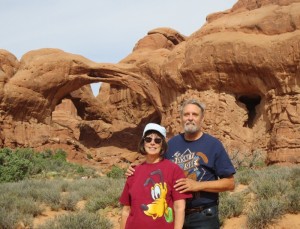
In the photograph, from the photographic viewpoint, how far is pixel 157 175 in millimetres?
3238

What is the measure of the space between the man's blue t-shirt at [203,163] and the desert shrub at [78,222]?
4.07m

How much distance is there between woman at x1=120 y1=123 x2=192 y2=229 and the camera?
3180 mm

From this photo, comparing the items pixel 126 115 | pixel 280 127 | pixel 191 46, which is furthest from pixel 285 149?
pixel 126 115

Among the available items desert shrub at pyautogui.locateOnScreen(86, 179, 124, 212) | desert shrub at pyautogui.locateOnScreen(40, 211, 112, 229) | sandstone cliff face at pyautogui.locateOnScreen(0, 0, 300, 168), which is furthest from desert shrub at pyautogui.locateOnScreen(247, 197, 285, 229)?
sandstone cliff face at pyautogui.locateOnScreen(0, 0, 300, 168)

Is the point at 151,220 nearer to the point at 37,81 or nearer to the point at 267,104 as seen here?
the point at 267,104

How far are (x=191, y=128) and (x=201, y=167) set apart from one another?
0.35 meters

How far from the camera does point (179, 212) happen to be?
320cm

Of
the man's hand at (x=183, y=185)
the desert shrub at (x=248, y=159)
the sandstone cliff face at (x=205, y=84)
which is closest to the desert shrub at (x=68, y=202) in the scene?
the man's hand at (x=183, y=185)

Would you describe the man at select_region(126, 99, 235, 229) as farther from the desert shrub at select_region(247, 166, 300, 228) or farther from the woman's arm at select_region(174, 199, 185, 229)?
the desert shrub at select_region(247, 166, 300, 228)

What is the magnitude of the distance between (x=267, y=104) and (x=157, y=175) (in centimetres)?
1804

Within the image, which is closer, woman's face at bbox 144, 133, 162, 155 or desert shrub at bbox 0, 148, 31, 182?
woman's face at bbox 144, 133, 162, 155

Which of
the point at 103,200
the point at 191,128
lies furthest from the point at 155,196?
the point at 103,200

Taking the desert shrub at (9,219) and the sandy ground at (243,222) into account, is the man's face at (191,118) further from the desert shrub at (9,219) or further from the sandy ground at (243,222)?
the desert shrub at (9,219)

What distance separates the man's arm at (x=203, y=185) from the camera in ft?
10.5
